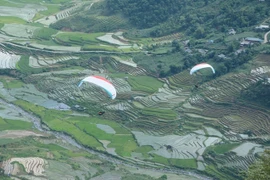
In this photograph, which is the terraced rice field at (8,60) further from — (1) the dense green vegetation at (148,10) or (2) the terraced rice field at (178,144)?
(2) the terraced rice field at (178,144)

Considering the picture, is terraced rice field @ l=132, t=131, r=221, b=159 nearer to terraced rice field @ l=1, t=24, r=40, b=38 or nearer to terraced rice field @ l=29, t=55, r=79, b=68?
terraced rice field @ l=29, t=55, r=79, b=68

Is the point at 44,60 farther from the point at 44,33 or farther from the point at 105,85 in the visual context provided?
the point at 105,85

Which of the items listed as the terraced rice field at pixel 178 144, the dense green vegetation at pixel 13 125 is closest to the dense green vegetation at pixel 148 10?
the dense green vegetation at pixel 13 125

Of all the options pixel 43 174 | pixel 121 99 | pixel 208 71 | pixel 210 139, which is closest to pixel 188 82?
pixel 208 71

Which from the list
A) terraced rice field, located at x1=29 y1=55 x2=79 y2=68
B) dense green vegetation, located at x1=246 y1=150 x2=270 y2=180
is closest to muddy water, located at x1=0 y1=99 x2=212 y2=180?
terraced rice field, located at x1=29 y1=55 x2=79 y2=68

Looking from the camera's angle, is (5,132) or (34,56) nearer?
(5,132)

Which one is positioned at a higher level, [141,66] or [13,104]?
[141,66]

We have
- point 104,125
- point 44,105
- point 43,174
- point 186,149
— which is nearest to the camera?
point 43,174

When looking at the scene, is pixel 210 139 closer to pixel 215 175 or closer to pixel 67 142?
pixel 215 175

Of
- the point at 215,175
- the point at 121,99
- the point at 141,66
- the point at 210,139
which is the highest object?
the point at 141,66
